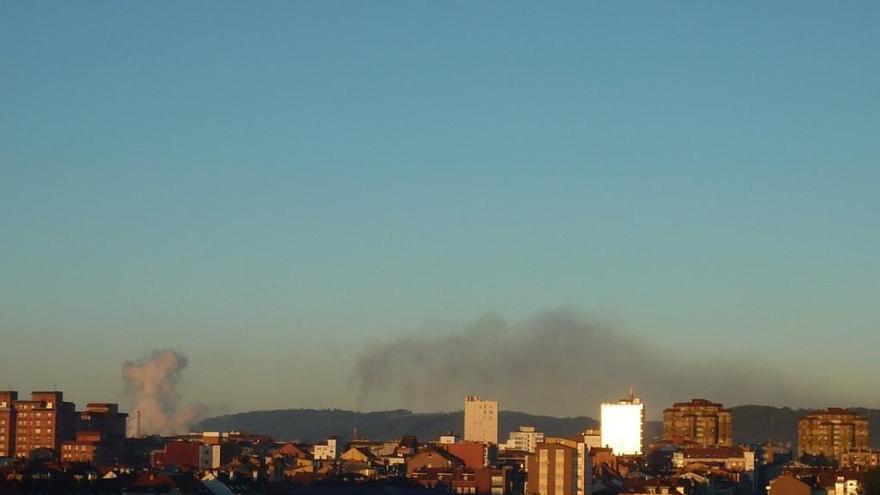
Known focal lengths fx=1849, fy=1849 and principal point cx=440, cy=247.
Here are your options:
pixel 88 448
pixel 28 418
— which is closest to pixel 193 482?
pixel 88 448

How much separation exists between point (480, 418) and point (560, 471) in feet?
323

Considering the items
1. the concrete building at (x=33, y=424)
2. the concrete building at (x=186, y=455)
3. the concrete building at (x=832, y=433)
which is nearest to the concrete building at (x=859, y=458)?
the concrete building at (x=832, y=433)

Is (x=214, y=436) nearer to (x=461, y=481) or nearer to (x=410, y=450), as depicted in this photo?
(x=410, y=450)

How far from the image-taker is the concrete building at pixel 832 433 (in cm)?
18275

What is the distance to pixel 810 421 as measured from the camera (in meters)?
190

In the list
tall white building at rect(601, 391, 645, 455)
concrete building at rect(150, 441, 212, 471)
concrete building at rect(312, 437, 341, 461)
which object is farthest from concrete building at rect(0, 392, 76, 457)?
tall white building at rect(601, 391, 645, 455)

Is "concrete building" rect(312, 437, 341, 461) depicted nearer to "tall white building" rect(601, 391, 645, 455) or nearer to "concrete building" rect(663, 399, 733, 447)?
"tall white building" rect(601, 391, 645, 455)

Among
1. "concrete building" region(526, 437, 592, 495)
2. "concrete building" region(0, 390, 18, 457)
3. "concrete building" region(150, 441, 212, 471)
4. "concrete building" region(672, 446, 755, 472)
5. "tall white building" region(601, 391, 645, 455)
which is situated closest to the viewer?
"concrete building" region(526, 437, 592, 495)

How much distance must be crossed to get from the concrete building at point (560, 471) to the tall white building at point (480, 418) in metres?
91.9

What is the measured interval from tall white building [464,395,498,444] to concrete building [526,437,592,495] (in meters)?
91.9

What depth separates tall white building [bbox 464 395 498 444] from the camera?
190 metres

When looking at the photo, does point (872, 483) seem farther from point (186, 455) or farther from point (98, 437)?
point (98, 437)

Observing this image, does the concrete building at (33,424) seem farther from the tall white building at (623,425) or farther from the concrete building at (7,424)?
the tall white building at (623,425)

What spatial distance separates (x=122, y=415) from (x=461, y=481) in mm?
60127
